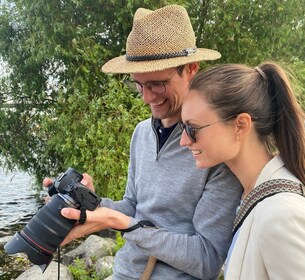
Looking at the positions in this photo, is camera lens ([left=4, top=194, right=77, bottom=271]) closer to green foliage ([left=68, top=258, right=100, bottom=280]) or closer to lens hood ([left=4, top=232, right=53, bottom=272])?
lens hood ([left=4, top=232, right=53, bottom=272])

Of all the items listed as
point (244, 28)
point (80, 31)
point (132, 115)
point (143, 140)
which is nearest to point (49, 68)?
point (80, 31)

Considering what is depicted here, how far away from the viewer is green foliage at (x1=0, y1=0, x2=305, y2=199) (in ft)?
19.9

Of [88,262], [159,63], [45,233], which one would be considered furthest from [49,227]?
[88,262]

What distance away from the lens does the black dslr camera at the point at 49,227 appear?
4.73ft

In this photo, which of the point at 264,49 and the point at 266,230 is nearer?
the point at 266,230

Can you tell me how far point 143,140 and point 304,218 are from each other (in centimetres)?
89

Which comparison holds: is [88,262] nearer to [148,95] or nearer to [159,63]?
[148,95]

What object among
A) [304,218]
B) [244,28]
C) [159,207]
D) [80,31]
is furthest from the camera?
[244,28]

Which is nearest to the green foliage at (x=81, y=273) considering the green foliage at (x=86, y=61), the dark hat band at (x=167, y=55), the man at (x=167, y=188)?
the green foliage at (x=86, y=61)

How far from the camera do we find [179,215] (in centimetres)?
156

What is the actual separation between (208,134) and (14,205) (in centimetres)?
917

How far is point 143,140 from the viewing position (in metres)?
1.81

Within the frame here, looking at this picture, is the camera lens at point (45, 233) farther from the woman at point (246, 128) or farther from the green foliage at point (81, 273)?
the green foliage at point (81, 273)

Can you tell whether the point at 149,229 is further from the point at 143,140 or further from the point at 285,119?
the point at 285,119
